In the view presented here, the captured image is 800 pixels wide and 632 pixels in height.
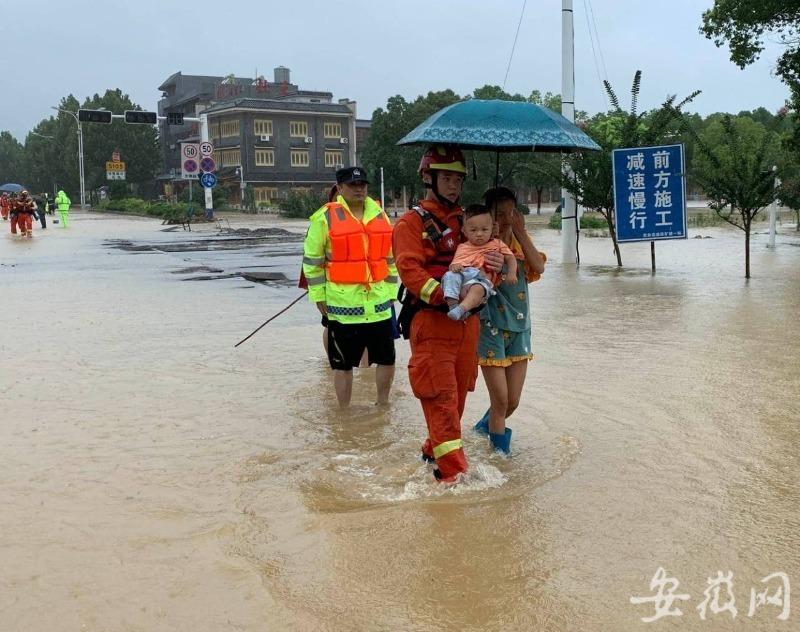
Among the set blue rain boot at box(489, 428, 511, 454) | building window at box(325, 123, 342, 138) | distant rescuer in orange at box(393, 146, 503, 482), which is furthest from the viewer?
building window at box(325, 123, 342, 138)

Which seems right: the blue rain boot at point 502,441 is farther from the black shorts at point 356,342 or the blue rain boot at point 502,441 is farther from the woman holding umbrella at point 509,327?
the black shorts at point 356,342

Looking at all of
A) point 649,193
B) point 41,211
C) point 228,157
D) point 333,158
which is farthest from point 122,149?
point 649,193

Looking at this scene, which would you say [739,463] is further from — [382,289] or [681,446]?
[382,289]

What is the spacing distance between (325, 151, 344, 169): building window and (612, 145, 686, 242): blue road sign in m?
60.9

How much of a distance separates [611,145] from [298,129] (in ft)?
194

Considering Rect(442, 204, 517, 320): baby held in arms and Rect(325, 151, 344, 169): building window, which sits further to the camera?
Rect(325, 151, 344, 169): building window

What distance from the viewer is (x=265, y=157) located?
7225 cm

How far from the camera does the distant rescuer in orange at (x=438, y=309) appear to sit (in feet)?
14.5

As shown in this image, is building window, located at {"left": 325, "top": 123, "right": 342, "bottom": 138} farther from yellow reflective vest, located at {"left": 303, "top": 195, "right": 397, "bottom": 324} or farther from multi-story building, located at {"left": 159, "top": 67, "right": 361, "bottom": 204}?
yellow reflective vest, located at {"left": 303, "top": 195, "right": 397, "bottom": 324}

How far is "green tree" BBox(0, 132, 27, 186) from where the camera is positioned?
12388cm

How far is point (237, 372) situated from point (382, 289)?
220 cm

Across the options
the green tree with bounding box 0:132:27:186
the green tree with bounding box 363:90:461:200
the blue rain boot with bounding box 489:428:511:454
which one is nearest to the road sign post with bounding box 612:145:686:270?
the blue rain boot with bounding box 489:428:511:454

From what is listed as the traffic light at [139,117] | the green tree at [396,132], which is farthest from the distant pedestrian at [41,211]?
the green tree at [396,132]

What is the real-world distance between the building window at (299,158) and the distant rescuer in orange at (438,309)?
70638 mm
